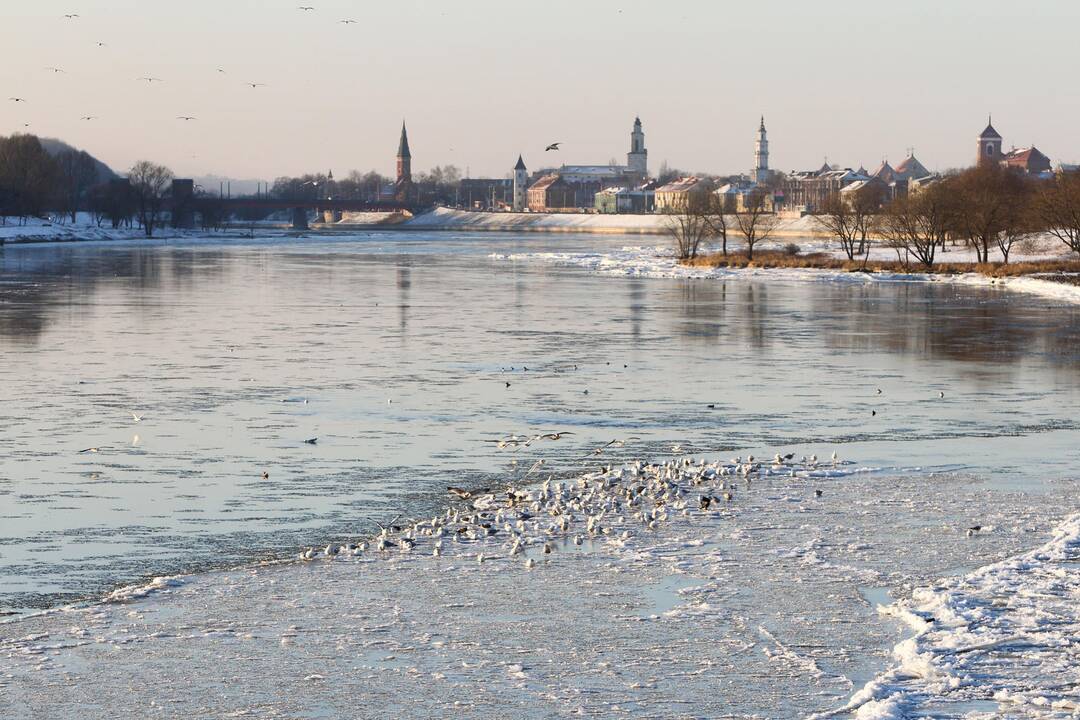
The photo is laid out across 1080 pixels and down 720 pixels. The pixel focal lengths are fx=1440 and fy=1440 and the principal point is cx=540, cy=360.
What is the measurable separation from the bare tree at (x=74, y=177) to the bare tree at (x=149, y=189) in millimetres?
6387

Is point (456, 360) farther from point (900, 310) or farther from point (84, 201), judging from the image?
point (84, 201)

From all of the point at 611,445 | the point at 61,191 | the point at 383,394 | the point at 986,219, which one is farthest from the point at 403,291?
the point at 61,191

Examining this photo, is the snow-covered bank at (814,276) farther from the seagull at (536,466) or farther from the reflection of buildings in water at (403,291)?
the seagull at (536,466)

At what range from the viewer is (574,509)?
13.9 meters

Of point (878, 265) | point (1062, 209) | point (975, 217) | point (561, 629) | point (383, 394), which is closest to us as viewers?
point (561, 629)

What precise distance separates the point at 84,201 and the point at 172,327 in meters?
146

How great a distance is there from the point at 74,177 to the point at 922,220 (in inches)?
4645

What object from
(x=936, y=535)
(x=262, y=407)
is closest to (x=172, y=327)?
(x=262, y=407)

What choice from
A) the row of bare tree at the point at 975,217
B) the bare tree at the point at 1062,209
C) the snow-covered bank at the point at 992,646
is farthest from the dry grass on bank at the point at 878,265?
the snow-covered bank at the point at 992,646

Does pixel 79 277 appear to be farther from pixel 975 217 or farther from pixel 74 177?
pixel 74 177

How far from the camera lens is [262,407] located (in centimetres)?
2117

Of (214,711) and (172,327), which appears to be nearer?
(214,711)

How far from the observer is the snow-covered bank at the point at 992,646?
8445 millimetres

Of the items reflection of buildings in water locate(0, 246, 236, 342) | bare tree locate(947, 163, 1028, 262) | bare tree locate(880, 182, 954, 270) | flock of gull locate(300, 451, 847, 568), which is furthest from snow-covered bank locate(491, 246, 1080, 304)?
flock of gull locate(300, 451, 847, 568)
